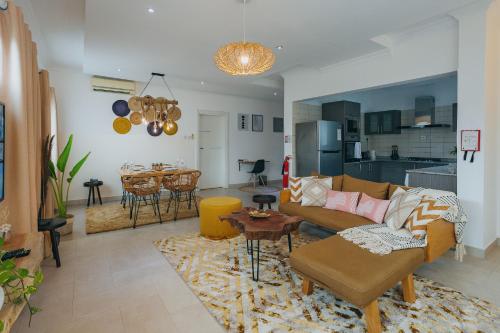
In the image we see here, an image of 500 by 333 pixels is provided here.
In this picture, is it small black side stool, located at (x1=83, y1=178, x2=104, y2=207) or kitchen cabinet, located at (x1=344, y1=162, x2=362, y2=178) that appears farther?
kitchen cabinet, located at (x1=344, y1=162, x2=362, y2=178)

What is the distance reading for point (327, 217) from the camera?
3164 millimetres

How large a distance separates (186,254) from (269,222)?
113 cm

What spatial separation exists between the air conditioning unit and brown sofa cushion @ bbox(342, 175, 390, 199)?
522 centimetres

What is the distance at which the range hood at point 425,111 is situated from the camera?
595cm

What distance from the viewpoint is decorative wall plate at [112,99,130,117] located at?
606 centimetres

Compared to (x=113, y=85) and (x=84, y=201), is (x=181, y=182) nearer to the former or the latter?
(x=84, y=201)

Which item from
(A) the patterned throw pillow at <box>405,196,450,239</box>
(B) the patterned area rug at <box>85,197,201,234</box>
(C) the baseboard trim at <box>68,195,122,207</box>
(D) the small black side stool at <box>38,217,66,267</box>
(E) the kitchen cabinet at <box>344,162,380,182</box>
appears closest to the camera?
(A) the patterned throw pillow at <box>405,196,450,239</box>

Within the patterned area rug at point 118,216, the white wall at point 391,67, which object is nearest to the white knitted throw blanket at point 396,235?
the white wall at point 391,67

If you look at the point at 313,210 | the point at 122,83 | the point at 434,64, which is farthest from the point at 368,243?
the point at 122,83

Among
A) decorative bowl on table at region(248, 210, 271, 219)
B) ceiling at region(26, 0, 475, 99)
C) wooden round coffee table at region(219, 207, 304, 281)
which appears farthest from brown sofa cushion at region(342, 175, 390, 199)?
ceiling at region(26, 0, 475, 99)

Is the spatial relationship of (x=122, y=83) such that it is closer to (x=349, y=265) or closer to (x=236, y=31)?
(x=236, y=31)

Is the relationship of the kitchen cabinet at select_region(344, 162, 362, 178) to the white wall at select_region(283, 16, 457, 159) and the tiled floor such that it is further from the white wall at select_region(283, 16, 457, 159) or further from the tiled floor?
the tiled floor

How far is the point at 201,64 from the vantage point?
191 inches

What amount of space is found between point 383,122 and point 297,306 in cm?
606
